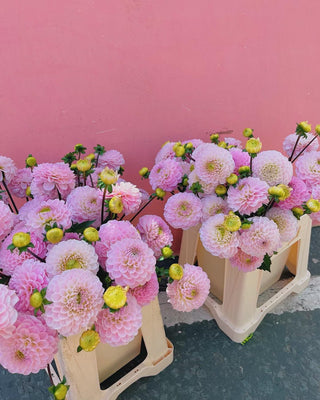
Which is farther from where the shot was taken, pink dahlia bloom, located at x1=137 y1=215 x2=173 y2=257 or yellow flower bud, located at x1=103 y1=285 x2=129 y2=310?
pink dahlia bloom, located at x1=137 y1=215 x2=173 y2=257

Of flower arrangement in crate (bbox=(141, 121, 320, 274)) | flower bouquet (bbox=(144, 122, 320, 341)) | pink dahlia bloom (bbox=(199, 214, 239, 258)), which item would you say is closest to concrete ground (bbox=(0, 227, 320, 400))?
flower bouquet (bbox=(144, 122, 320, 341))

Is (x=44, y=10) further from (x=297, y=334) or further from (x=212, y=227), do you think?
(x=297, y=334)

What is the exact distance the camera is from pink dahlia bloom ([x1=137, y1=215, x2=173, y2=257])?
0.81 meters

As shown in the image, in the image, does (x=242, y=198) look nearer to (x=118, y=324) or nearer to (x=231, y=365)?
(x=118, y=324)

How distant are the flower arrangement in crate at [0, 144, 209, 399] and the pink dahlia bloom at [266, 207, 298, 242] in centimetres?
28

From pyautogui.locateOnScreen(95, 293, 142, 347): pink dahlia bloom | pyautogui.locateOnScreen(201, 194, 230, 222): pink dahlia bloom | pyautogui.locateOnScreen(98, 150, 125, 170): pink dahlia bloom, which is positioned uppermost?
pyautogui.locateOnScreen(98, 150, 125, 170): pink dahlia bloom

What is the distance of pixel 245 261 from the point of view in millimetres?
916

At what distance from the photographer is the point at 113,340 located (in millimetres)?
659

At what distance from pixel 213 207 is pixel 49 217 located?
1.41ft

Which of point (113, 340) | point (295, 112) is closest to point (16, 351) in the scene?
point (113, 340)

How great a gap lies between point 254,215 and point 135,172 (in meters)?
0.51

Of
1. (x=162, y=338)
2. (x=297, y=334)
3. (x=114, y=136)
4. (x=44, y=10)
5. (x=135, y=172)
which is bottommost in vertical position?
(x=297, y=334)

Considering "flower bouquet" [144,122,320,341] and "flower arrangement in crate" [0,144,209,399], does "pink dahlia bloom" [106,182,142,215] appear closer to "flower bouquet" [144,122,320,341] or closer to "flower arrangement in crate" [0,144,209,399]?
"flower arrangement in crate" [0,144,209,399]

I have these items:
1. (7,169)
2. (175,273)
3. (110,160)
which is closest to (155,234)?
(175,273)
